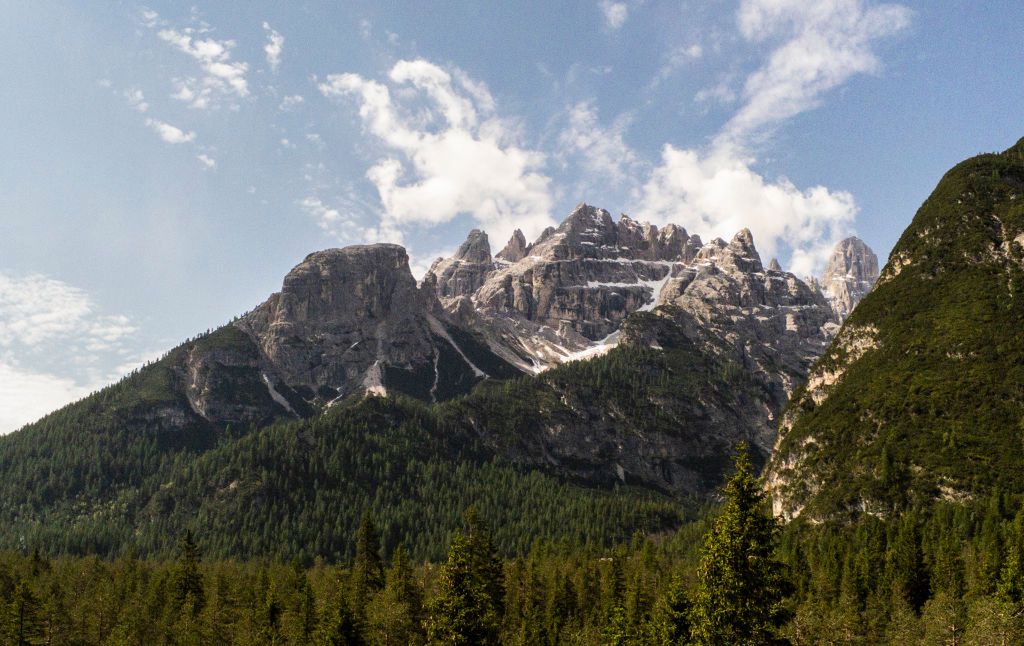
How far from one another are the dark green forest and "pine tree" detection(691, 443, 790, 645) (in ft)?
0.20

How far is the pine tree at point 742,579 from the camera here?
97.9ft

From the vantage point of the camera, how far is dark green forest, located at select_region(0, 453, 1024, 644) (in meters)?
30.8

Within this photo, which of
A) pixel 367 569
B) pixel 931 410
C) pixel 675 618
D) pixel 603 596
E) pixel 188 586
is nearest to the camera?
pixel 675 618

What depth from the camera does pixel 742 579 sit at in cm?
3009

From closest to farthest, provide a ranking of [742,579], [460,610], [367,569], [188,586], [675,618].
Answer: [742,579]
[460,610]
[675,618]
[367,569]
[188,586]

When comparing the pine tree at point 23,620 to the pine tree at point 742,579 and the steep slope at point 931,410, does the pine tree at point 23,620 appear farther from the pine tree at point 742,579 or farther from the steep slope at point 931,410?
the steep slope at point 931,410

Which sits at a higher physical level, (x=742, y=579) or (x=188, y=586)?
(x=742, y=579)

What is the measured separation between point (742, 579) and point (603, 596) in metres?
83.4

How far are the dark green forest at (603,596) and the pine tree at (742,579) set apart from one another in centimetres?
6

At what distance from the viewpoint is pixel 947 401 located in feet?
530

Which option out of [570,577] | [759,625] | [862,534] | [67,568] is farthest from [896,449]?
[67,568]

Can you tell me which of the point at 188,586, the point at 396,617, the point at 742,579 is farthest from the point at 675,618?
the point at 188,586

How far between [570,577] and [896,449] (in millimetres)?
89725

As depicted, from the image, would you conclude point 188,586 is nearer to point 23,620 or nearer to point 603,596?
point 23,620
